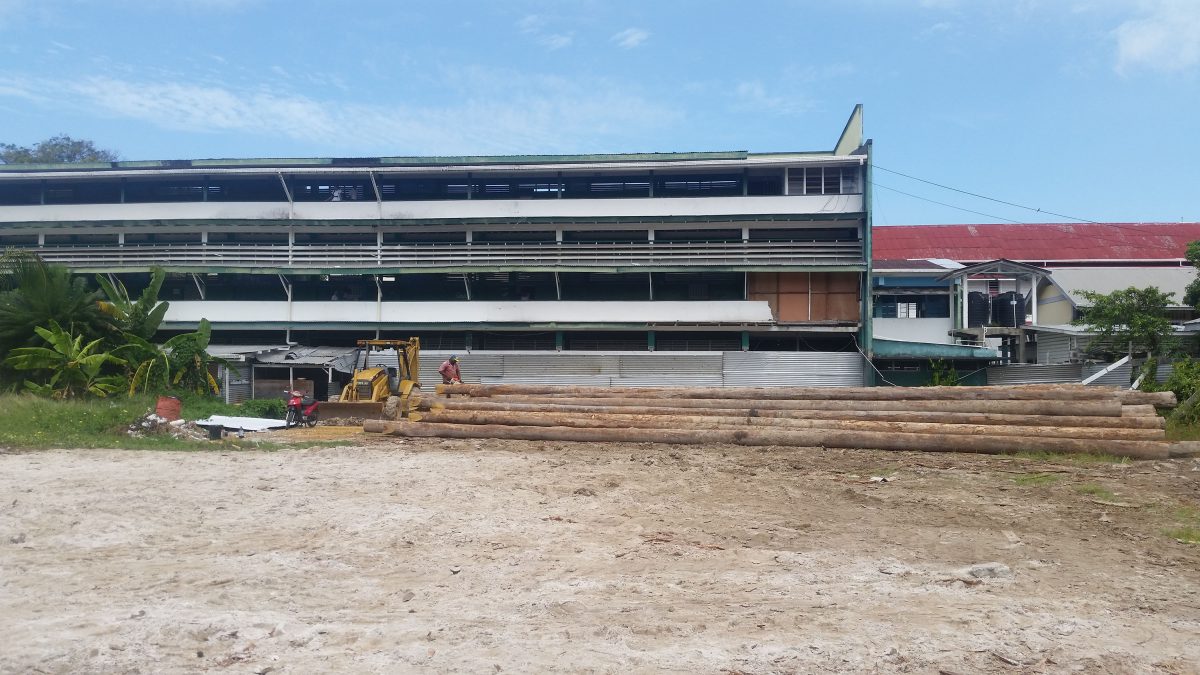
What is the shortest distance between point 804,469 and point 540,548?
5931 mm

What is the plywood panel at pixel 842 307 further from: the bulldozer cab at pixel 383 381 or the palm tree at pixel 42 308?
the palm tree at pixel 42 308

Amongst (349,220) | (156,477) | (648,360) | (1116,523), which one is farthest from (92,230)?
(1116,523)

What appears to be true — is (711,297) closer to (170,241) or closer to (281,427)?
(281,427)

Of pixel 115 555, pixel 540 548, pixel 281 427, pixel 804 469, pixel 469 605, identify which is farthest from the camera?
pixel 281 427

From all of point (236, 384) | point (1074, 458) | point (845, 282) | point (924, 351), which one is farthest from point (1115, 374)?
point (236, 384)

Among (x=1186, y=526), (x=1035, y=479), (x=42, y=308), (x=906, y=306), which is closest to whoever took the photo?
(x=1186, y=526)

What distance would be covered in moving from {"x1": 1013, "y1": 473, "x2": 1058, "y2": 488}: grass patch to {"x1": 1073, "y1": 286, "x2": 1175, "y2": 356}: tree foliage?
1223 cm

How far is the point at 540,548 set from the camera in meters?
7.67

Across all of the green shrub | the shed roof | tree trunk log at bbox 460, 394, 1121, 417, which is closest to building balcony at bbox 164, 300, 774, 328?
the green shrub

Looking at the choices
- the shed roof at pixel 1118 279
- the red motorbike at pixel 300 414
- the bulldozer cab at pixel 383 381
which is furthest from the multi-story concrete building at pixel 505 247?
the red motorbike at pixel 300 414

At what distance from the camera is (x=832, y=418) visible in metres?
15.2

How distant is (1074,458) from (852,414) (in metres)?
3.79

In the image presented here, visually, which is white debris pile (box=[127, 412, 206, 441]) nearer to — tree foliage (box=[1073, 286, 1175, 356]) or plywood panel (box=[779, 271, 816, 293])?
plywood panel (box=[779, 271, 816, 293])

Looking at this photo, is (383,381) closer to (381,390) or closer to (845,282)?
(381,390)
